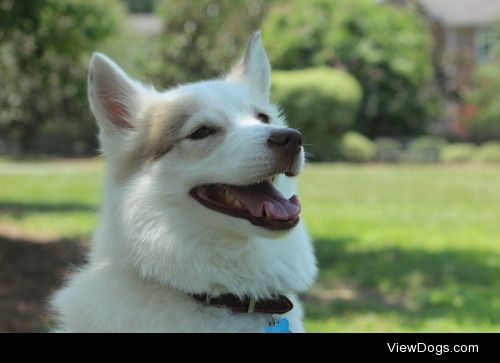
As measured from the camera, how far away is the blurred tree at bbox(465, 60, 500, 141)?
33.7m

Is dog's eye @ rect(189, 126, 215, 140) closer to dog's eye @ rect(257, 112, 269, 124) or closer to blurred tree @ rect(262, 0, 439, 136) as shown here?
dog's eye @ rect(257, 112, 269, 124)

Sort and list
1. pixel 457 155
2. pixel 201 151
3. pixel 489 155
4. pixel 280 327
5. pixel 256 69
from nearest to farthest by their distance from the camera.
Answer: pixel 280 327 < pixel 201 151 < pixel 256 69 < pixel 489 155 < pixel 457 155

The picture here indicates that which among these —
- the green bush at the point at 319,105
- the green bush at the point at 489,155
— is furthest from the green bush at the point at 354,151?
the green bush at the point at 489,155

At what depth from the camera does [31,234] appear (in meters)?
10.9

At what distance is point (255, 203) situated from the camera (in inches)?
122

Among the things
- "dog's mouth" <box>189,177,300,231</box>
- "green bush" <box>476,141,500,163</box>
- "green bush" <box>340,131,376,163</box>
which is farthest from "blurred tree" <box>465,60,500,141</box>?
"dog's mouth" <box>189,177,300,231</box>

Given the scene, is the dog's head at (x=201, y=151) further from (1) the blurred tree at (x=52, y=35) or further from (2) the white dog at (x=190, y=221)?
(1) the blurred tree at (x=52, y=35)

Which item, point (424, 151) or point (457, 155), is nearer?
point (457, 155)

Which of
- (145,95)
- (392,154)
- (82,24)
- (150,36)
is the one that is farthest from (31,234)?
(150,36)

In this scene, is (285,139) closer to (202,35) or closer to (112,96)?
(112,96)

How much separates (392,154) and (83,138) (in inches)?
541

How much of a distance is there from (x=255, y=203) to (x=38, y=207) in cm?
1195

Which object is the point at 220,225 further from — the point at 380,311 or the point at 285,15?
the point at 285,15

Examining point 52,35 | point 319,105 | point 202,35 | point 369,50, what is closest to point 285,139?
point 52,35
